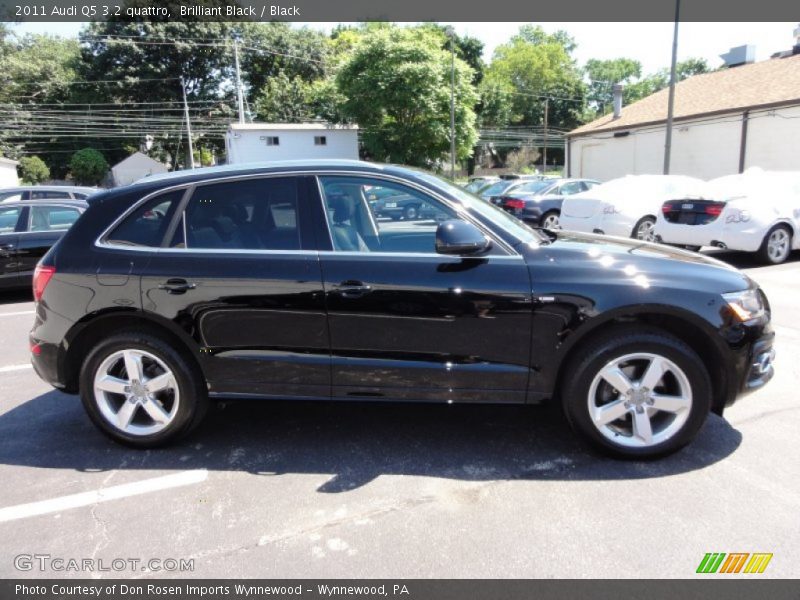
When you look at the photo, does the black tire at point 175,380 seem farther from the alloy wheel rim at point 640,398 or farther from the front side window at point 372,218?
the alloy wheel rim at point 640,398

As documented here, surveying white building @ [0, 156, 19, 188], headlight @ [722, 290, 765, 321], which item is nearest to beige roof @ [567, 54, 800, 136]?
headlight @ [722, 290, 765, 321]

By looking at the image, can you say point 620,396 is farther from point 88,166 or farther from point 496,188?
point 88,166

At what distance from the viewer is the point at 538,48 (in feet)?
232

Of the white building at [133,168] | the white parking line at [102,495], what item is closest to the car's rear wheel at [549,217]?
the white parking line at [102,495]

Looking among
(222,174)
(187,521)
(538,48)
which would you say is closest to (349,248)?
(222,174)

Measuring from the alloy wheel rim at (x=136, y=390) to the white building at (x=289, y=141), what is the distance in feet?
120

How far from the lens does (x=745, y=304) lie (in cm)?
315

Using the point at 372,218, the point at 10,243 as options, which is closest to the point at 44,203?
the point at 10,243

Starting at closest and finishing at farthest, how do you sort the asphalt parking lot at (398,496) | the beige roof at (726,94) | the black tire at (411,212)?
1. the asphalt parking lot at (398,496)
2. the black tire at (411,212)
3. the beige roof at (726,94)

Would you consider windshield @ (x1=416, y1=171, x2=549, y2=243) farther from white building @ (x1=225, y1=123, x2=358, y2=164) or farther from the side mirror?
white building @ (x1=225, y1=123, x2=358, y2=164)

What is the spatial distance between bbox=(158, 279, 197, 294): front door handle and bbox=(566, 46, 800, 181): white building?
2149cm

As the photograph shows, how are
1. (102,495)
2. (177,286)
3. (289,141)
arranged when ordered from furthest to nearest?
1. (289,141)
2. (177,286)
3. (102,495)

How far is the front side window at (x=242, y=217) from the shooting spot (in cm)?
338

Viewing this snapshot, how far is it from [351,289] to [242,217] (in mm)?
866
